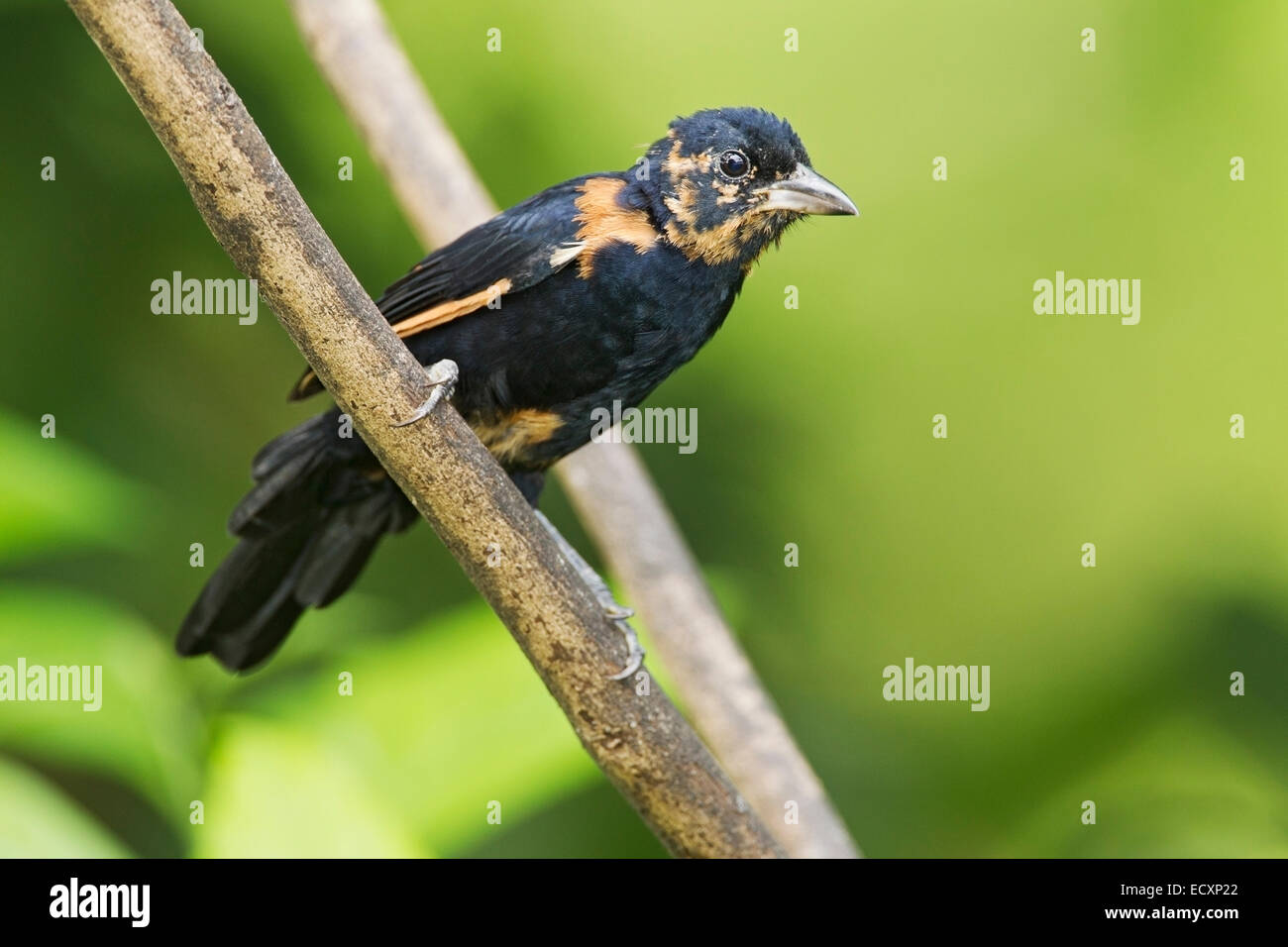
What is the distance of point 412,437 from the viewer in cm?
203

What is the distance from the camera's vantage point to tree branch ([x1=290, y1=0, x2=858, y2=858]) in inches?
125

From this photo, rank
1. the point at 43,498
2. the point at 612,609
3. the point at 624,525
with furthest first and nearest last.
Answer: the point at 624,525, the point at 612,609, the point at 43,498

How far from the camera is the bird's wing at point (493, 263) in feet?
8.21

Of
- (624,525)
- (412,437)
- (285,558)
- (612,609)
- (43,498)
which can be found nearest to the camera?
(412,437)

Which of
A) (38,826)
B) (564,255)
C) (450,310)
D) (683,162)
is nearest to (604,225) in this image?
(564,255)

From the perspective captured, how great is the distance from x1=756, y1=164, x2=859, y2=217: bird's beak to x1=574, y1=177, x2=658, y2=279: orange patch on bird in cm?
26

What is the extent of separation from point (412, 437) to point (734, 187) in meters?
0.96

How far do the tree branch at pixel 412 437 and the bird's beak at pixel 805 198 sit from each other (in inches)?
35.1

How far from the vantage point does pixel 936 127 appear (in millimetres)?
4500

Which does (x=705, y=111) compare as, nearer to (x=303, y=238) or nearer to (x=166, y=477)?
(x=303, y=238)

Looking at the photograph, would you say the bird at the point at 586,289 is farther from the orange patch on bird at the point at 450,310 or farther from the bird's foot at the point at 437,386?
the bird's foot at the point at 437,386

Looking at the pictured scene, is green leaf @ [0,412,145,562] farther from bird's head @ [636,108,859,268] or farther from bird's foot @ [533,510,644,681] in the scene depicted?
bird's head @ [636,108,859,268]

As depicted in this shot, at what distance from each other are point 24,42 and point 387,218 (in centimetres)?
136

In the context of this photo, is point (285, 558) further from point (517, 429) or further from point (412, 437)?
point (412, 437)
